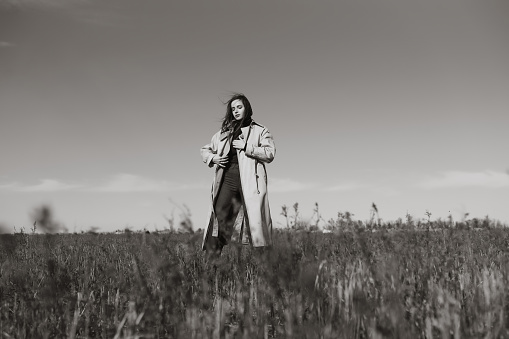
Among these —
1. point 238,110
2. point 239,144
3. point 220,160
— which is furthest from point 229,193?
point 238,110

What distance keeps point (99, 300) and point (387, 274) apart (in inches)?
75.9

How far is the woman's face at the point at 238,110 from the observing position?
517cm

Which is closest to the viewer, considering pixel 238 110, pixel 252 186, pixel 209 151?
pixel 252 186

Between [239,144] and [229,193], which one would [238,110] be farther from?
[229,193]

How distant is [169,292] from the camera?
1903mm

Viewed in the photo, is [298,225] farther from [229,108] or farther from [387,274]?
[229,108]

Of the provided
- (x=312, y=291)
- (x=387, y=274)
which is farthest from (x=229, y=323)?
(x=387, y=274)

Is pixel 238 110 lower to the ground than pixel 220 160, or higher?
higher

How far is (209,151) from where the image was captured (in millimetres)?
5273

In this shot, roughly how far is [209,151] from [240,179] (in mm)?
592

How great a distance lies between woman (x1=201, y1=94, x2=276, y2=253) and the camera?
15.7ft

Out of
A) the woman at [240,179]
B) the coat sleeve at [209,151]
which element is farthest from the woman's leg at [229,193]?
the coat sleeve at [209,151]

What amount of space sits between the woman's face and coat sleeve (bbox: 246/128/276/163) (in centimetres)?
35

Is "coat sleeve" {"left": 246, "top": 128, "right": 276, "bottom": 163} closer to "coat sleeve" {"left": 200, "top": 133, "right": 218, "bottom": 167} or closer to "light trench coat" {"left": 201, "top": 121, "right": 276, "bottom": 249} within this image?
"light trench coat" {"left": 201, "top": 121, "right": 276, "bottom": 249}
